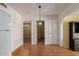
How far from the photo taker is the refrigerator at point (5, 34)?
5.86 m

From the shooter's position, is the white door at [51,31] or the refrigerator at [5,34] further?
the white door at [51,31]

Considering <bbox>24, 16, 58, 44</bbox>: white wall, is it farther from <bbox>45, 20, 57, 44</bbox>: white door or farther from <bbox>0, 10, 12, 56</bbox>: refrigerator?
<bbox>0, 10, 12, 56</bbox>: refrigerator

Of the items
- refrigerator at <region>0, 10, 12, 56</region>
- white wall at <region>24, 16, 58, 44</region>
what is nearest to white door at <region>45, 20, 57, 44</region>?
white wall at <region>24, 16, 58, 44</region>

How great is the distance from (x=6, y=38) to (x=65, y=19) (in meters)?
4.17

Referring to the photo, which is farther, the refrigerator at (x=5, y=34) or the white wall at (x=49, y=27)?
the white wall at (x=49, y=27)

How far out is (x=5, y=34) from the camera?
20.0 feet

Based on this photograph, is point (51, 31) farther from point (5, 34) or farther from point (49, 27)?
point (5, 34)

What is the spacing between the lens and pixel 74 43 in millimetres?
6922

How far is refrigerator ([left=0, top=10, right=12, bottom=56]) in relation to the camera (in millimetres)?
5860

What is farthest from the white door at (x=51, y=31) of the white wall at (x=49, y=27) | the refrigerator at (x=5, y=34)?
the refrigerator at (x=5, y=34)

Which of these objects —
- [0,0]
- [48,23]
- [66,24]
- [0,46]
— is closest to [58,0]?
[0,0]

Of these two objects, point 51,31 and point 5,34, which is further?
point 51,31

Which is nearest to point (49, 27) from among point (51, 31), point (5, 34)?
point (51, 31)

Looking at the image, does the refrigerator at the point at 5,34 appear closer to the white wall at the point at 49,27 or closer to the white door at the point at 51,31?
the white wall at the point at 49,27
